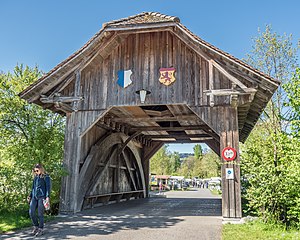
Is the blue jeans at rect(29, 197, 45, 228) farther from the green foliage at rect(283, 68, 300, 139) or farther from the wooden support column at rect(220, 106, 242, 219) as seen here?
the green foliage at rect(283, 68, 300, 139)

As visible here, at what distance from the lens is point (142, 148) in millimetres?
18609

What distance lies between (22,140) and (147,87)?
6.04m

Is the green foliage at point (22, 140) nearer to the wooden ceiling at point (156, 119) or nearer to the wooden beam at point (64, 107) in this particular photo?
the wooden beam at point (64, 107)

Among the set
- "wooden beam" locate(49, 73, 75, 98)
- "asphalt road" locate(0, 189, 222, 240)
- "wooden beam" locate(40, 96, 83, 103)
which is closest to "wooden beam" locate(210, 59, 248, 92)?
"asphalt road" locate(0, 189, 222, 240)

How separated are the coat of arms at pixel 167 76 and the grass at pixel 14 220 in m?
5.26

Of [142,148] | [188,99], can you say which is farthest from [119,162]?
[188,99]

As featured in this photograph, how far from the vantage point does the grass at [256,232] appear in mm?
5988

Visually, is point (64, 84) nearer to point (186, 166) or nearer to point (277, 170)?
point (277, 170)

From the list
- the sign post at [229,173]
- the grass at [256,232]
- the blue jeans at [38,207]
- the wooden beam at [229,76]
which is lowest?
the grass at [256,232]

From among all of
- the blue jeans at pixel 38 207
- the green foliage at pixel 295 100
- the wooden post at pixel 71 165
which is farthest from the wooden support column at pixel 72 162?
the green foliage at pixel 295 100

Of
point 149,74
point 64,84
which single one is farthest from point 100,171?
point 149,74

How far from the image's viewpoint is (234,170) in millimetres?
8375

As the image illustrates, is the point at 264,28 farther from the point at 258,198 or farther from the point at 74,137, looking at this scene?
the point at 74,137

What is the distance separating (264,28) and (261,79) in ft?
13.7
